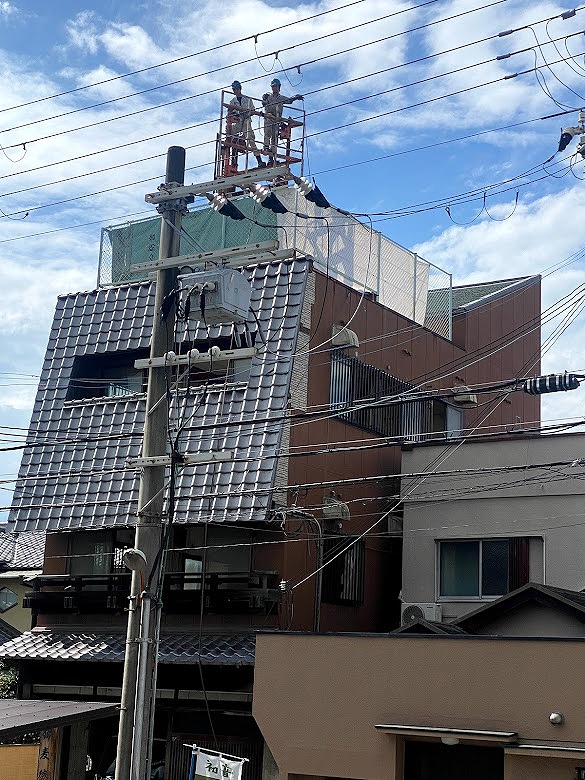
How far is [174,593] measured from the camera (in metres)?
24.7

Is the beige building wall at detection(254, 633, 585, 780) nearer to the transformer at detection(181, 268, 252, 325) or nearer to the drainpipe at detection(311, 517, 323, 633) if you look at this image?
the drainpipe at detection(311, 517, 323, 633)

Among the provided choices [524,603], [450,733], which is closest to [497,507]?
[524,603]

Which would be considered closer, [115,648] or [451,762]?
[451,762]

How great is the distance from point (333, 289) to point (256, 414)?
4271 mm

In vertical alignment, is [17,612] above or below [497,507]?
below

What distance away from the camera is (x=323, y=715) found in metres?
18.3

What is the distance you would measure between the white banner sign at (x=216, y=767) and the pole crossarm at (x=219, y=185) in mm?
8403

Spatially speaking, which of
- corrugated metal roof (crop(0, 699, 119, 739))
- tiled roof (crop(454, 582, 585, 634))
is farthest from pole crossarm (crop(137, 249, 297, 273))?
corrugated metal roof (crop(0, 699, 119, 739))

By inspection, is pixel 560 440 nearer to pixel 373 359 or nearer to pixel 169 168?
pixel 373 359

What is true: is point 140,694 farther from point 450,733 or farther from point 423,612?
point 423,612

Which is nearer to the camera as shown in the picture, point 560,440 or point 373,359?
point 560,440

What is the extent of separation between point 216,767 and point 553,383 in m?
7.58

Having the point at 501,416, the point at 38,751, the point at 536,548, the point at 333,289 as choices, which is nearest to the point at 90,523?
the point at 38,751

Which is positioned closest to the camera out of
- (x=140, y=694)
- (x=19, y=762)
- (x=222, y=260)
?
(x=140, y=694)
